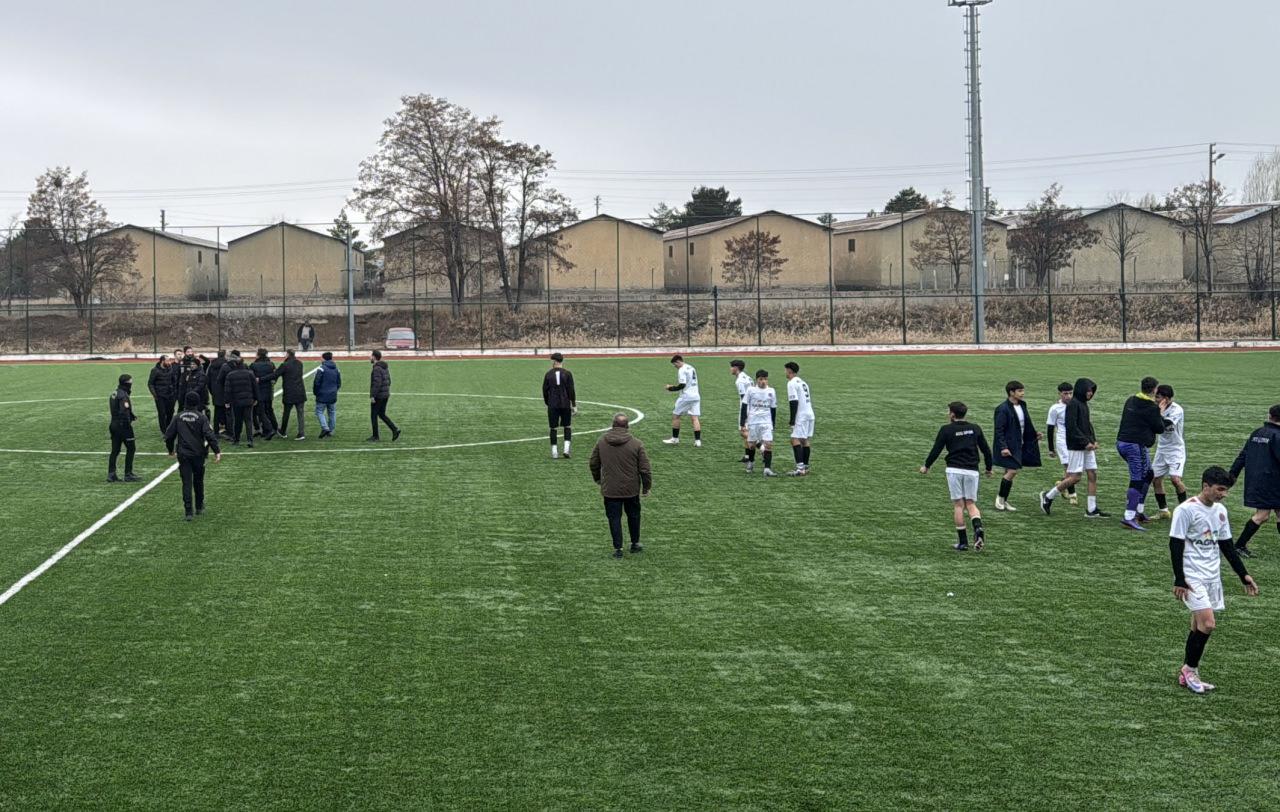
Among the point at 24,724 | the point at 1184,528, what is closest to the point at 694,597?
the point at 1184,528

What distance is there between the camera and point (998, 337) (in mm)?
70000

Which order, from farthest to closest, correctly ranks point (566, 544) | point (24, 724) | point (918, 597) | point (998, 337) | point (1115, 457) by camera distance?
point (998, 337)
point (1115, 457)
point (566, 544)
point (918, 597)
point (24, 724)

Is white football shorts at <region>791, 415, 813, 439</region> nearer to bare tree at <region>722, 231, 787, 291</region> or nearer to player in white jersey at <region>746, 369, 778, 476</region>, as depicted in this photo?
player in white jersey at <region>746, 369, 778, 476</region>

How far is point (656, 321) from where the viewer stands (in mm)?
75250

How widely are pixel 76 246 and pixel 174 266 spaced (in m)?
9.00

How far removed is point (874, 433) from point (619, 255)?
Answer: 2310 inches

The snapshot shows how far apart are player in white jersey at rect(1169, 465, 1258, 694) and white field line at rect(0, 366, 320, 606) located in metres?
11.7

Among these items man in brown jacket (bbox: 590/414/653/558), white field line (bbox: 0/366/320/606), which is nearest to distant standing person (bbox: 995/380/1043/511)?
man in brown jacket (bbox: 590/414/653/558)

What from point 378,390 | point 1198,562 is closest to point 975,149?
point 378,390

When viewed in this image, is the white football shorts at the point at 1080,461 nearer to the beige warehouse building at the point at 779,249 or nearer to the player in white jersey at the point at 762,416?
the player in white jersey at the point at 762,416

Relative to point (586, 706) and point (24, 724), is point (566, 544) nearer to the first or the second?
point (586, 706)

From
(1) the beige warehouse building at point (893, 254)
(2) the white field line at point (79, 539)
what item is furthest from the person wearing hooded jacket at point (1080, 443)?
(1) the beige warehouse building at point (893, 254)

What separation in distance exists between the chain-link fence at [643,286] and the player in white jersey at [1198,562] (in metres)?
54.8

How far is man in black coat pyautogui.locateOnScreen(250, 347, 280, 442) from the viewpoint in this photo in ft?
85.9
